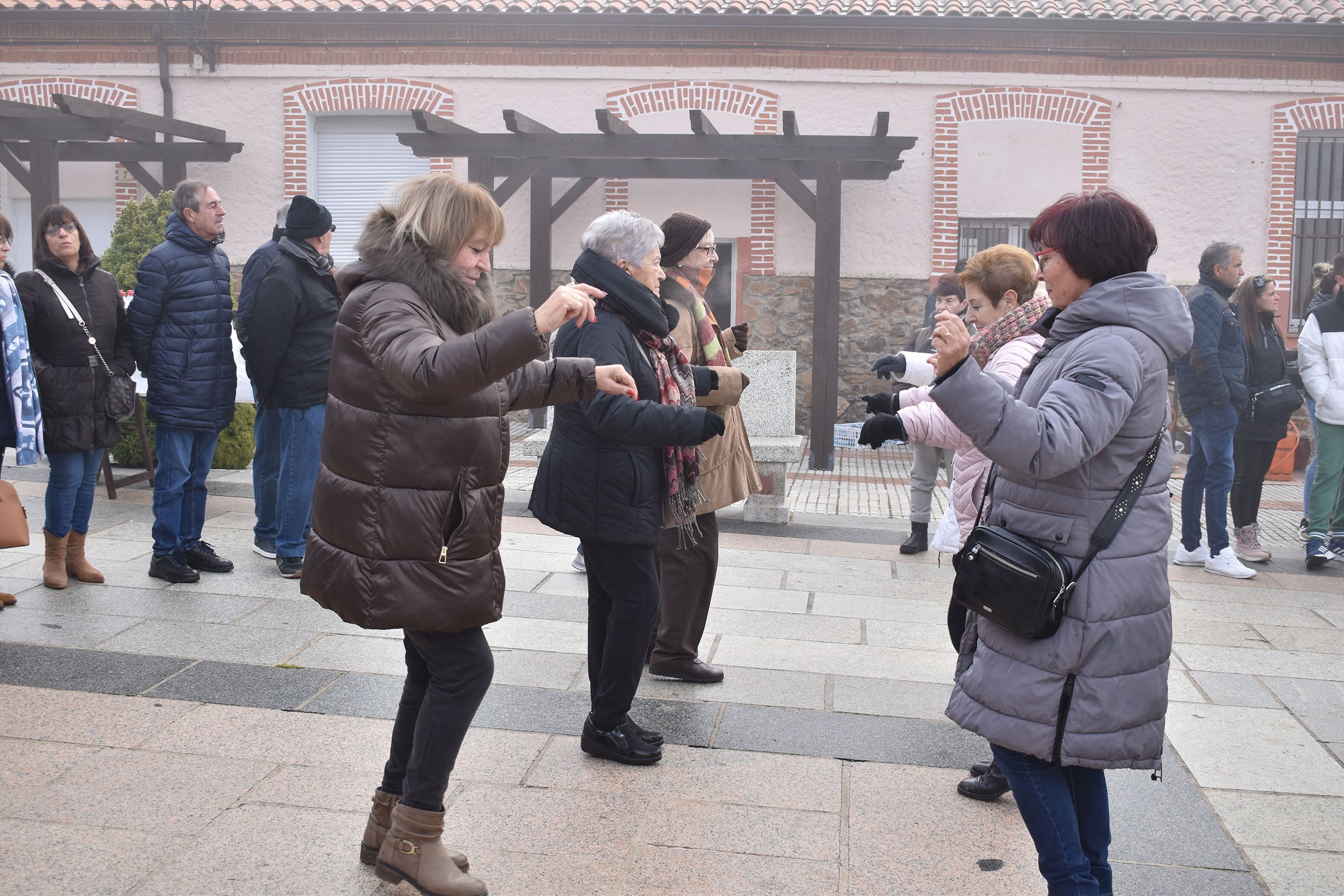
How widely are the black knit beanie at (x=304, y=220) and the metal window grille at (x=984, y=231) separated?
9.85 meters

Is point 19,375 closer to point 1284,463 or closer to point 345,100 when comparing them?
point 345,100

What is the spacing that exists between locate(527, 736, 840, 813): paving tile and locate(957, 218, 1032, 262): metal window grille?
11.3 m

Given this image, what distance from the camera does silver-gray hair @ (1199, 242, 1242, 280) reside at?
263 inches

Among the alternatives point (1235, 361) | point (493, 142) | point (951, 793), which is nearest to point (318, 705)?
point (951, 793)

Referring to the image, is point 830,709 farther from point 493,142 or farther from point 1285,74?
point 1285,74

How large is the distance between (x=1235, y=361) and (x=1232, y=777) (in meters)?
3.75

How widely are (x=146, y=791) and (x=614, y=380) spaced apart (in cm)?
185

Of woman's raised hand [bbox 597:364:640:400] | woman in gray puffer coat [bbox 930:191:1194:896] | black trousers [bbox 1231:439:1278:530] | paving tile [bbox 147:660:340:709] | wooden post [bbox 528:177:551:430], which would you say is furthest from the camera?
wooden post [bbox 528:177:551:430]

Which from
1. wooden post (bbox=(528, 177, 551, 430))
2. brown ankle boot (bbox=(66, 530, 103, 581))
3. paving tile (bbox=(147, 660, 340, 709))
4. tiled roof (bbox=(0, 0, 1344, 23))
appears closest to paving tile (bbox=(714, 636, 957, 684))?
paving tile (bbox=(147, 660, 340, 709))

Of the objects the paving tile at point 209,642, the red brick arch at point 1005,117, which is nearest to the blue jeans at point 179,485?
the paving tile at point 209,642

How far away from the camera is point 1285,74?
543 inches

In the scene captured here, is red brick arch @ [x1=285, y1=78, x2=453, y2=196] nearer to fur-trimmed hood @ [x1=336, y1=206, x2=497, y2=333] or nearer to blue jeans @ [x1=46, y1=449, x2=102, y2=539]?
blue jeans @ [x1=46, y1=449, x2=102, y2=539]

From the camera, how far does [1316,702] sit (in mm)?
4684

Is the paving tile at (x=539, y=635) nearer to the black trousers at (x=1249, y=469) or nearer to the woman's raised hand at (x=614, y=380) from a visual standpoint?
the woman's raised hand at (x=614, y=380)
